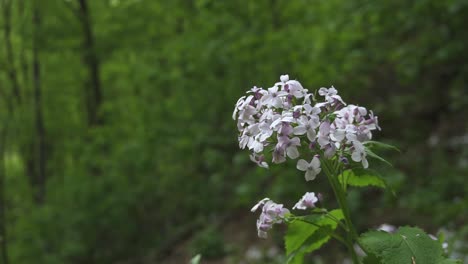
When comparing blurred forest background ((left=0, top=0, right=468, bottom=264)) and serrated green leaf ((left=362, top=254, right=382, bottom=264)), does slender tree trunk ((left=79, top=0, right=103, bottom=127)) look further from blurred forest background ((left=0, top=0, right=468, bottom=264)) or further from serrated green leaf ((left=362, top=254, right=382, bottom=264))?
serrated green leaf ((left=362, top=254, right=382, bottom=264))

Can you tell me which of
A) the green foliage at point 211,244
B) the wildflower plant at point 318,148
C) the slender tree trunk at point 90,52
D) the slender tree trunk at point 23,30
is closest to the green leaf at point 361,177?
the wildflower plant at point 318,148

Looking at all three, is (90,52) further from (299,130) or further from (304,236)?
(299,130)

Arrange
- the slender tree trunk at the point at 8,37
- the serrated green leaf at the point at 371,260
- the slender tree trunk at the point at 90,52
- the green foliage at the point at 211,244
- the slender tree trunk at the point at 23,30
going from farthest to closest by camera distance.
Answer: the slender tree trunk at the point at 90,52 → the slender tree trunk at the point at 23,30 → the slender tree trunk at the point at 8,37 → the green foliage at the point at 211,244 → the serrated green leaf at the point at 371,260

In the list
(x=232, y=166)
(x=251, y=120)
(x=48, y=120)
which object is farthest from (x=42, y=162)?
(x=251, y=120)

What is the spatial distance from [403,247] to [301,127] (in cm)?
41

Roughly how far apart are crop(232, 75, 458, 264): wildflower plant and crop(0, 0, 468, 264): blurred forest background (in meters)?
3.03

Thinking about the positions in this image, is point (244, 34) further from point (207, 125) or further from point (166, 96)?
point (166, 96)

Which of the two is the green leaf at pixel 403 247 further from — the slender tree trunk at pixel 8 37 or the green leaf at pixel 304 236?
the slender tree trunk at pixel 8 37

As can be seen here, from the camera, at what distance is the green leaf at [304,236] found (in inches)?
62.5

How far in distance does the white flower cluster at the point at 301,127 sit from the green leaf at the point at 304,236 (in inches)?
10.0

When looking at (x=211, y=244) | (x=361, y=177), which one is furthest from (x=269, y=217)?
(x=211, y=244)

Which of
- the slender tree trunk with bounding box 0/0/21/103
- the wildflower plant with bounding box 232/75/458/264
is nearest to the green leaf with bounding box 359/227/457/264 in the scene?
the wildflower plant with bounding box 232/75/458/264

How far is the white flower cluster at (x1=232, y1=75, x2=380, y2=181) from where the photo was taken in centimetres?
137

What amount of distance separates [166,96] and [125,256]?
2.74 metres
